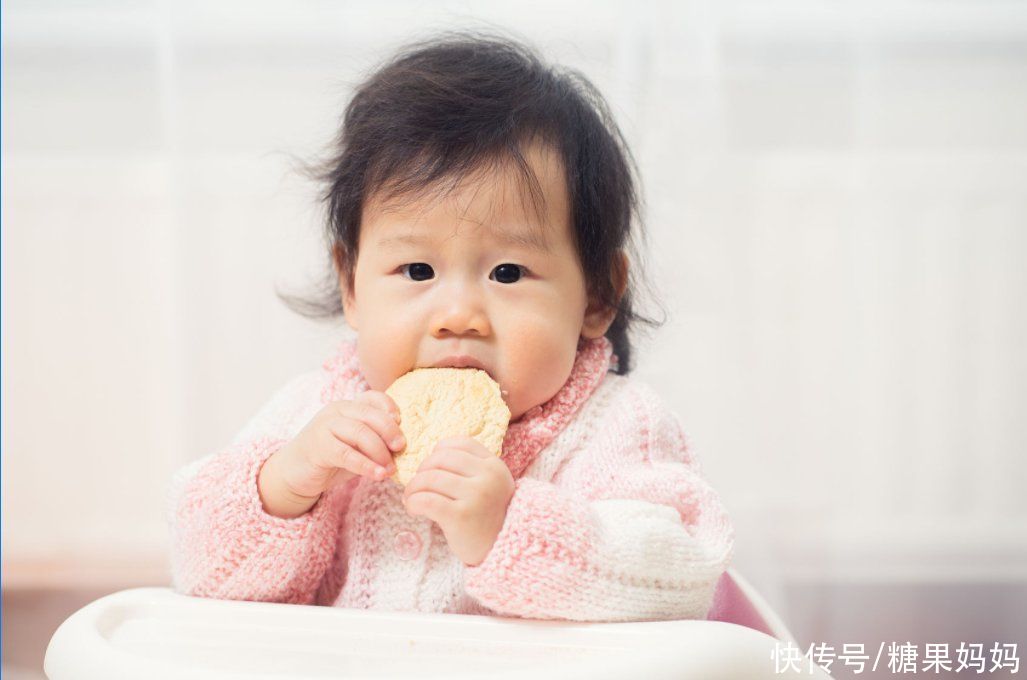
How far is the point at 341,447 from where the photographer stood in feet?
2.38

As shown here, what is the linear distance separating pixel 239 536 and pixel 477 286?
10.7 inches

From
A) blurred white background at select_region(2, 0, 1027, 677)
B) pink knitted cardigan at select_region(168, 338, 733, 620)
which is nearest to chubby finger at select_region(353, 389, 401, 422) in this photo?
pink knitted cardigan at select_region(168, 338, 733, 620)

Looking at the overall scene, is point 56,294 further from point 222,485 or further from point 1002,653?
point 1002,653

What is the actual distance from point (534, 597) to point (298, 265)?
0.75m

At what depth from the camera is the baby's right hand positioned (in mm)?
721

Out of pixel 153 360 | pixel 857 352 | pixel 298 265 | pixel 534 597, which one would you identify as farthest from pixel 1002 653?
pixel 153 360

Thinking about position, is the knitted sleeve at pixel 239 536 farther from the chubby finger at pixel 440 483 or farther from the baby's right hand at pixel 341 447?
the chubby finger at pixel 440 483

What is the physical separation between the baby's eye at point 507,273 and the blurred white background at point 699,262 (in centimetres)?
41

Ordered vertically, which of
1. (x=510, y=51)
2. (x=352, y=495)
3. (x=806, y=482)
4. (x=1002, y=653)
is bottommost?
(x=1002, y=653)

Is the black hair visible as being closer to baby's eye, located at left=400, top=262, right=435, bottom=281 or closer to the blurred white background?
baby's eye, located at left=400, top=262, right=435, bottom=281

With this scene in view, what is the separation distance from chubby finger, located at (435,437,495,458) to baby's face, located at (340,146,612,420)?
9cm

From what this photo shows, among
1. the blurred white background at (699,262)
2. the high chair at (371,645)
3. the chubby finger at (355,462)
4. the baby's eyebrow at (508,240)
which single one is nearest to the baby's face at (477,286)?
the baby's eyebrow at (508,240)

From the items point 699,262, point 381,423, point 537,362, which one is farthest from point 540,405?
point 699,262

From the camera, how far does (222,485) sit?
2.53ft
